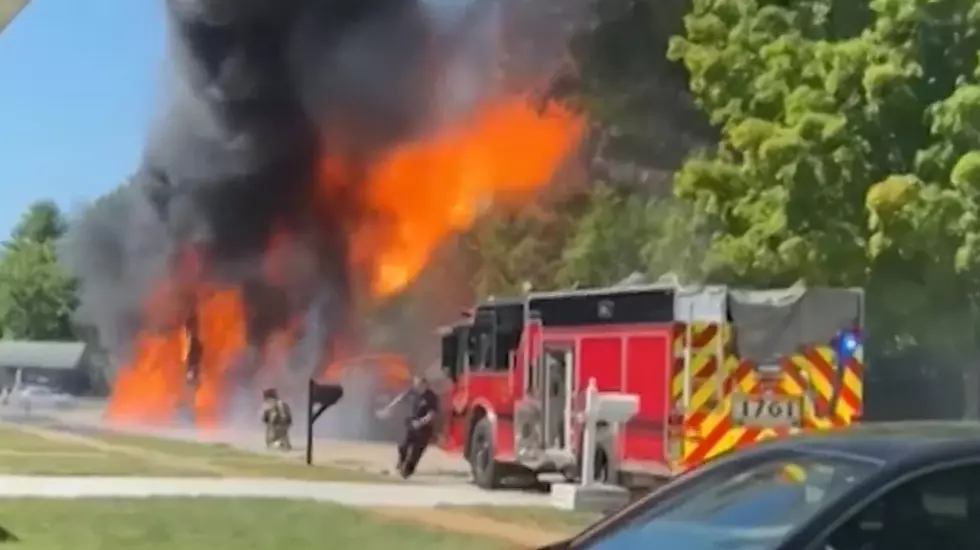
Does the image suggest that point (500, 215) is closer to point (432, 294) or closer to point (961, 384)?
point (432, 294)

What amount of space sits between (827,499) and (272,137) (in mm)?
37537

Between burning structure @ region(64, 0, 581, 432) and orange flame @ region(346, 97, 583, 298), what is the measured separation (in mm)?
45

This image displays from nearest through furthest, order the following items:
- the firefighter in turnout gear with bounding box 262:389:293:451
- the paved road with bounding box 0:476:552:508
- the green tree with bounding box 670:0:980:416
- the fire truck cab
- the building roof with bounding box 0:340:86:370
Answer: the fire truck cab, the paved road with bounding box 0:476:552:508, the green tree with bounding box 670:0:980:416, the firefighter in turnout gear with bounding box 262:389:293:451, the building roof with bounding box 0:340:86:370

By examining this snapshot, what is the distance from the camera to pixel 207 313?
43875 mm

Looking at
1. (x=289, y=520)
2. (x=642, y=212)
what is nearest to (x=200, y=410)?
(x=642, y=212)

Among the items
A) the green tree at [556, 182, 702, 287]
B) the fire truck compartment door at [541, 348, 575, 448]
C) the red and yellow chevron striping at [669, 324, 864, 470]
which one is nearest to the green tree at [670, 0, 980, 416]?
the red and yellow chevron striping at [669, 324, 864, 470]

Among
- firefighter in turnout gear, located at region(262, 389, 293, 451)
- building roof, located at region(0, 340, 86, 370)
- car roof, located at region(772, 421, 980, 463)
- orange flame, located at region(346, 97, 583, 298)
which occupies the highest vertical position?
orange flame, located at region(346, 97, 583, 298)

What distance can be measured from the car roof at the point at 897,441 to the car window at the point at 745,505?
0.06 m

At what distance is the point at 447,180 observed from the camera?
40750 millimetres

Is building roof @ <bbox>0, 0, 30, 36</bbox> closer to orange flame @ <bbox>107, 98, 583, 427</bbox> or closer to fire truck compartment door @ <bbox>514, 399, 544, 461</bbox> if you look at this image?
fire truck compartment door @ <bbox>514, 399, 544, 461</bbox>

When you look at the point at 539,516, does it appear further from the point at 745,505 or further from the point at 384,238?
the point at 384,238

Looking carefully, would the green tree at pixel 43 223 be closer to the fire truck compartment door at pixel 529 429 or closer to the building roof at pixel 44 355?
the building roof at pixel 44 355

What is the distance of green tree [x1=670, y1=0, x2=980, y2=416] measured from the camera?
22750mm

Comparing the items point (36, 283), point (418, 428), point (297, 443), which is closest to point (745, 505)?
point (418, 428)
